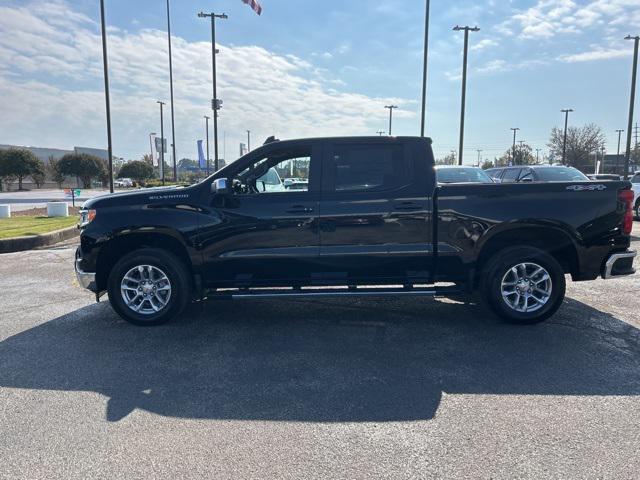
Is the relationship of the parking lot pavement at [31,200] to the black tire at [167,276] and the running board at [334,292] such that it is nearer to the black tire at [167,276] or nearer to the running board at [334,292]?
the black tire at [167,276]

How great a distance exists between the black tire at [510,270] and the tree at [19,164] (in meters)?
60.2

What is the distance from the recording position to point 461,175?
11297mm

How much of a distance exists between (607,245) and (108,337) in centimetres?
555

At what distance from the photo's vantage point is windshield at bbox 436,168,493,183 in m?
11.2

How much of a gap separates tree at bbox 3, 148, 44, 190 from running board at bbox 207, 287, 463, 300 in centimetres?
5853

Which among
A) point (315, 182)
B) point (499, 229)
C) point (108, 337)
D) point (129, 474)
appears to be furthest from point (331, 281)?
point (129, 474)

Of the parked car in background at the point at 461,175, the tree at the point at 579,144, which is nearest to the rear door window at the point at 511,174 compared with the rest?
the parked car in background at the point at 461,175

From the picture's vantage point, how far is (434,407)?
344 centimetres

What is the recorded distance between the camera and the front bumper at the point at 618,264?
514 centimetres

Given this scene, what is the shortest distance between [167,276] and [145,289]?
1.04 ft

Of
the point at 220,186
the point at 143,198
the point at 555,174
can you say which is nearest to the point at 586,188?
the point at 220,186

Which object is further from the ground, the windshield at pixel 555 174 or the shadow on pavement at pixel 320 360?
the windshield at pixel 555 174

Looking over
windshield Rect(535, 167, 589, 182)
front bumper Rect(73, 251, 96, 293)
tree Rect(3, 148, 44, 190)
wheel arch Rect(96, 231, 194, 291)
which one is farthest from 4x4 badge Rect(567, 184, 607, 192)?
tree Rect(3, 148, 44, 190)

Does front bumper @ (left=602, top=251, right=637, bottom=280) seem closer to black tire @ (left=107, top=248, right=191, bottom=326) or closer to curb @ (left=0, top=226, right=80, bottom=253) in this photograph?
black tire @ (left=107, top=248, right=191, bottom=326)
